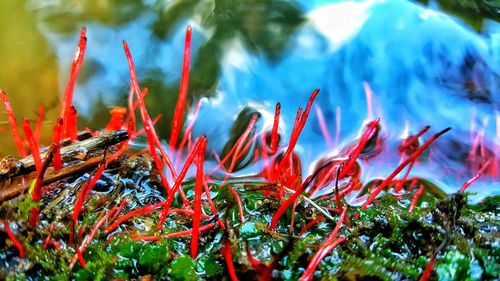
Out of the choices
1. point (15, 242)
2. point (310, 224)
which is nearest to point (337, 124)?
point (310, 224)

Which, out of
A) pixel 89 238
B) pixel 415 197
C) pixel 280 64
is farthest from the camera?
pixel 280 64

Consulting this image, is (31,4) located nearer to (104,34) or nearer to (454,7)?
(104,34)

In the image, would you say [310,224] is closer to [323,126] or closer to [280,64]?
[323,126]

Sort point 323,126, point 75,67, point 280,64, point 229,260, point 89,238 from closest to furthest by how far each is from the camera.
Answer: point 229,260 < point 89,238 < point 75,67 < point 323,126 < point 280,64

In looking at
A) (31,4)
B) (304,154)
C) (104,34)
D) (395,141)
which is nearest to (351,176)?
(304,154)

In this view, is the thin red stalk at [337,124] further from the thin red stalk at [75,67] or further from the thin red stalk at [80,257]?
the thin red stalk at [80,257]

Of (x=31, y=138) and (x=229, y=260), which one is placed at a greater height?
(x=31, y=138)

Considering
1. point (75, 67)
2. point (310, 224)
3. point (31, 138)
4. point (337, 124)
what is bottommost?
point (337, 124)
